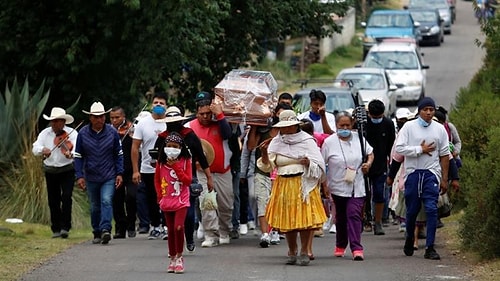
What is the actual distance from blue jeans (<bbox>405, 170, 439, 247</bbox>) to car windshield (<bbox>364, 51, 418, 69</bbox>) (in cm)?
2339

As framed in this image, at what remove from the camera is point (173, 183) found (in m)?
13.0

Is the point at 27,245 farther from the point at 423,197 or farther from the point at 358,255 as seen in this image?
the point at 423,197

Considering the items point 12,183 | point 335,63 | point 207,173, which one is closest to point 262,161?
point 207,173

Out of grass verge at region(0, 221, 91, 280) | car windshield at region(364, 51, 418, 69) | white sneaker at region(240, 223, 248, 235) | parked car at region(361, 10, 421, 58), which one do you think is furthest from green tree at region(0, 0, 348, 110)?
parked car at region(361, 10, 421, 58)

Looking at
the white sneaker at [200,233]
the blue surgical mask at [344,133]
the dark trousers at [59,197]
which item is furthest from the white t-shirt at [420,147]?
the dark trousers at [59,197]

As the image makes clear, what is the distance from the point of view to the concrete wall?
49191mm

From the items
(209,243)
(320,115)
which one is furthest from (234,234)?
(320,115)

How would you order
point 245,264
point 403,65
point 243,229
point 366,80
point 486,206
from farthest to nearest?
1. point 403,65
2. point 366,80
3. point 243,229
4. point 245,264
5. point 486,206

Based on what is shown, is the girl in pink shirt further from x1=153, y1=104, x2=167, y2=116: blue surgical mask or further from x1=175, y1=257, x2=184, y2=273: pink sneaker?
x1=153, y1=104, x2=167, y2=116: blue surgical mask

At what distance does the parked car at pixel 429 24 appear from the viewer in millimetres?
54094

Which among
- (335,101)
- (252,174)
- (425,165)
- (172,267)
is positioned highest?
(335,101)

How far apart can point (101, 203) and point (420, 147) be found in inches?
164

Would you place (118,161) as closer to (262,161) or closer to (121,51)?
(262,161)

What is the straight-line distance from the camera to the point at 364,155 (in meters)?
14.1
